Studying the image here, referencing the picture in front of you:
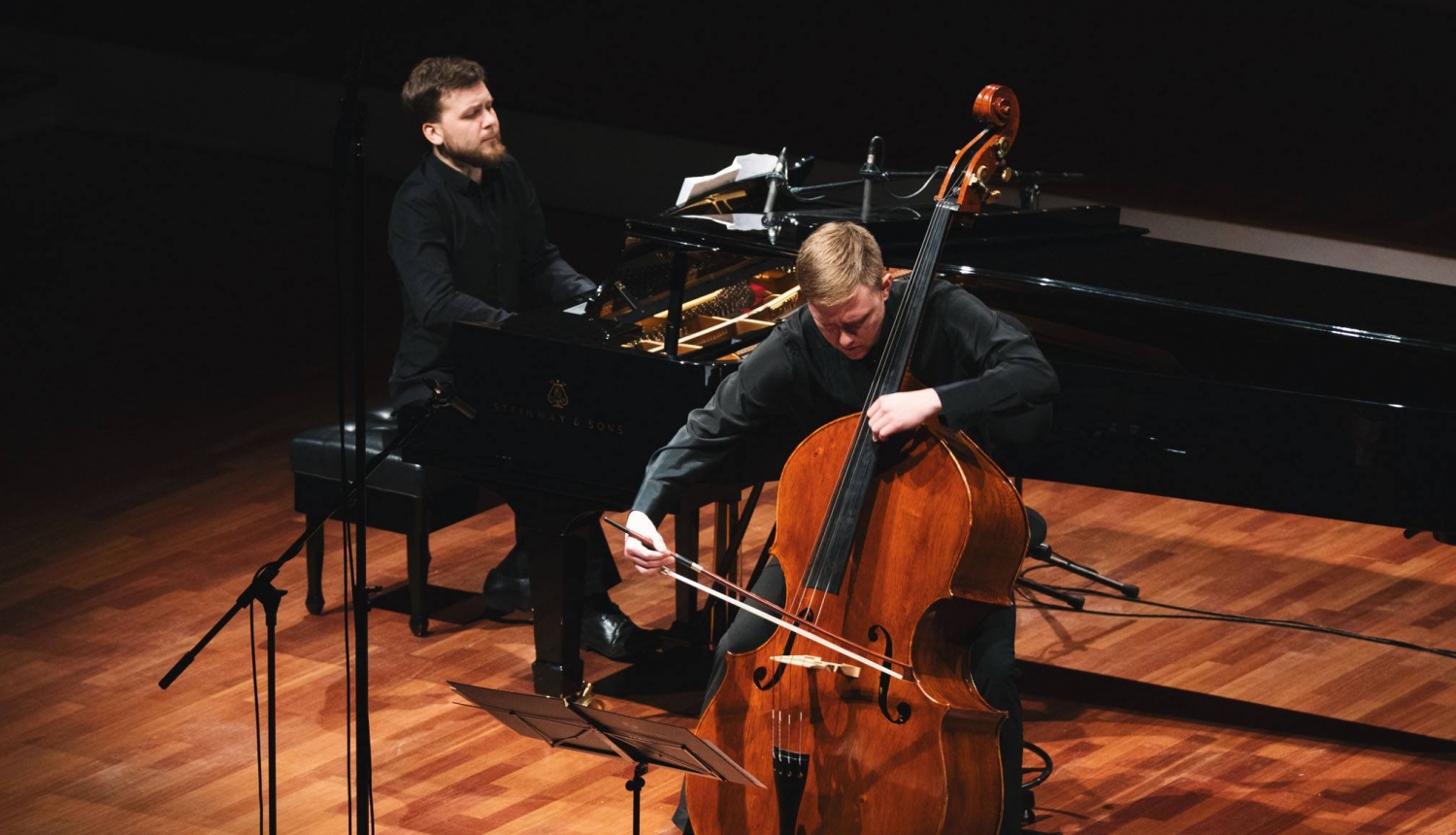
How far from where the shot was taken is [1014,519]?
3.09 metres

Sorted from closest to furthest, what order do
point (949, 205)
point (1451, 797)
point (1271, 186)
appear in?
point (949, 205), point (1451, 797), point (1271, 186)

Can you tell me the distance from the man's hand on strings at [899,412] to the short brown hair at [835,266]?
7.6 inches

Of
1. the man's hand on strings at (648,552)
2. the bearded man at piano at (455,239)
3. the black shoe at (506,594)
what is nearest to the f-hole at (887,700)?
the man's hand on strings at (648,552)

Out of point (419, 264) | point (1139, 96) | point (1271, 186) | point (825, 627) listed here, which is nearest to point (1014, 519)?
point (825, 627)

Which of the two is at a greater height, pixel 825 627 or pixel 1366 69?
pixel 1366 69

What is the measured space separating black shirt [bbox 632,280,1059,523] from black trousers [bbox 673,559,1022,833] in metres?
0.25

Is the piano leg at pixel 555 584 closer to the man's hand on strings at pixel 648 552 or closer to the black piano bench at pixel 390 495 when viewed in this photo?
the black piano bench at pixel 390 495

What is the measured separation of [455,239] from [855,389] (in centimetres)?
163

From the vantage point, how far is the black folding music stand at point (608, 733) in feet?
8.88

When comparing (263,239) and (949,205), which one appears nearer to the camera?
(949,205)

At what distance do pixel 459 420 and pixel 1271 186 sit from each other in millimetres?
4482

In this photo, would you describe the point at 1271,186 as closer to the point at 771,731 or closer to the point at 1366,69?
the point at 1366,69

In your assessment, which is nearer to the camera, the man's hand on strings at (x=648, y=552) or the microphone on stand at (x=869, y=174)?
the man's hand on strings at (x=648, y=552)

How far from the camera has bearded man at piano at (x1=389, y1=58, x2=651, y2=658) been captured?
15.2 feet
